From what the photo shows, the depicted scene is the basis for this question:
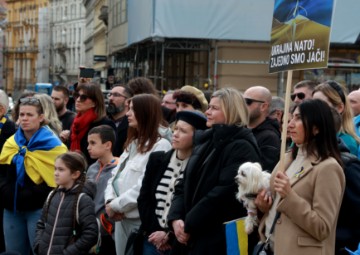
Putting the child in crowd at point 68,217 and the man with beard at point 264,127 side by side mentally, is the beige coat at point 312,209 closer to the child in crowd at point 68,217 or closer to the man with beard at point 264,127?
the man with beard at point 264,127

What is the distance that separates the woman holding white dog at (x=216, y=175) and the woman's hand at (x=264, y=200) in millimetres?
473

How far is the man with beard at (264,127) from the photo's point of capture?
6328 millimetres

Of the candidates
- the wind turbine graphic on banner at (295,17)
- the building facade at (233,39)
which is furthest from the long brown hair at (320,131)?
the building facade at (233,39)

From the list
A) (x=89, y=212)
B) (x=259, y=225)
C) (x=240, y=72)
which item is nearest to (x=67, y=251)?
(x=89, y=212)

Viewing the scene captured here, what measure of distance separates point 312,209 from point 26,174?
3.84 metres

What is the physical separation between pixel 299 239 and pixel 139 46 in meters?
19.8

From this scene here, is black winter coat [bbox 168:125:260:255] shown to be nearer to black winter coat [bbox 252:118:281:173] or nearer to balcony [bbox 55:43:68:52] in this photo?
black winter coat [bbox 252:118:281:173]

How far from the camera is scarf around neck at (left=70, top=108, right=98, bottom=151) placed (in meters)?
8.67

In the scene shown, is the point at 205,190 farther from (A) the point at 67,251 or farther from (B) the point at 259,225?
(A) the point at 67,251

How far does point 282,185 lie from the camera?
467 centimetres

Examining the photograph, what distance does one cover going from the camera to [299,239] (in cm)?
475

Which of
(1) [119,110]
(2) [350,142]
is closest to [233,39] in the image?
(1) [119,110]

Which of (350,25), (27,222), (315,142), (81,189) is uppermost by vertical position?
(350,25)

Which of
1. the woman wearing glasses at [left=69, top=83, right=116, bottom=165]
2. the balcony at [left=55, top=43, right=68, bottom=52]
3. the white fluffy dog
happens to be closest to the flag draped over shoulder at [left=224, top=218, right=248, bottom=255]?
the white fluffy dog
